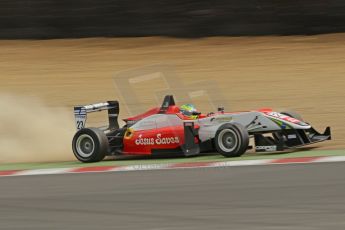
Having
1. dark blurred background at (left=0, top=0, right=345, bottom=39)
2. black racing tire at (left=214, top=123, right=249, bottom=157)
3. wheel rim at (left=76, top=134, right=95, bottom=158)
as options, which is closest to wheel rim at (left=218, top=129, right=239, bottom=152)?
black racing tire at (left=214, top=123, right=249, bottom=157)

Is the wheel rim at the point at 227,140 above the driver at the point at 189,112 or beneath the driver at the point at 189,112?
beneath

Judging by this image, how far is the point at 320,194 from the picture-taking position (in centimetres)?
764

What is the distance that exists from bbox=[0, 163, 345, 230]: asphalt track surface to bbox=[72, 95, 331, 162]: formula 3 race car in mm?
1086

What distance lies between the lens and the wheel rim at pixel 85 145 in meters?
11.3

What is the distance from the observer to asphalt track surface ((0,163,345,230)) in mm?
6762

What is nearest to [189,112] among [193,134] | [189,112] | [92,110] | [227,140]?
[189,112]

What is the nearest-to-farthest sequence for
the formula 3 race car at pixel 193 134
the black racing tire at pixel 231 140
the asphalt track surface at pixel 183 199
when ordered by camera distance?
the asphalt track surface at pixel 183 199 → the black racing tire at pixel 231 140 → the formula 3 race car at pixel 193 134

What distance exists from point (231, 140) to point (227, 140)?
0.06 m

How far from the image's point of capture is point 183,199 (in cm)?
778

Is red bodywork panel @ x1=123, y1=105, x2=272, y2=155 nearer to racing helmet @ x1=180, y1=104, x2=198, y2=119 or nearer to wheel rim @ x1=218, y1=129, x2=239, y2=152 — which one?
racing helmet @ x1=180, y1=104, x2=198, y2=119

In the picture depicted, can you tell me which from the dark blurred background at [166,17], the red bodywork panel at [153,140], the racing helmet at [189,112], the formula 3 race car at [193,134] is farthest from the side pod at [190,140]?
the dark blurred background at [166,17]

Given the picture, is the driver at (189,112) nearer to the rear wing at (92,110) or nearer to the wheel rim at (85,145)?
the rear wing at (92,110)

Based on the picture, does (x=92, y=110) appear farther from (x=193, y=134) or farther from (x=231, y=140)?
(x=231, y=140)

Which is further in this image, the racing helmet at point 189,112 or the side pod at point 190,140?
the racing helmet at point 189,112
